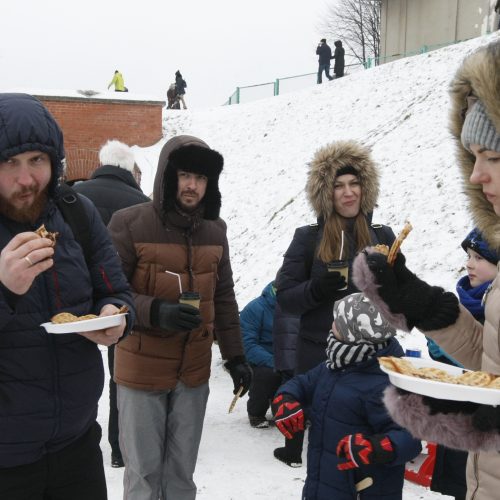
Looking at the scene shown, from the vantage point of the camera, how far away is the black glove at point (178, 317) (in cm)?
308

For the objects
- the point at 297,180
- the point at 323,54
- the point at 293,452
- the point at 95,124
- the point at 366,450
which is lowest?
the point at 293,452

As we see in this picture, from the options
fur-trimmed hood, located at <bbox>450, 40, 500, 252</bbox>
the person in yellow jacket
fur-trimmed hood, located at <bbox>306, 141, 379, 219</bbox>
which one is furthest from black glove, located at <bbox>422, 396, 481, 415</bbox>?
the person in yellow jacket

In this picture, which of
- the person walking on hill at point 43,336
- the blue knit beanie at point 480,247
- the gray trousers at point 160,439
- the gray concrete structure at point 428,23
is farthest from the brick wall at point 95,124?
the person walking on hill at point 43,336

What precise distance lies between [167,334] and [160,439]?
2.07 feet

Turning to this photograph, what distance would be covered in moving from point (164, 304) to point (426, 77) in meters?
14.7

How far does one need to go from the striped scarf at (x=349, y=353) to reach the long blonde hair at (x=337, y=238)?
85 cm

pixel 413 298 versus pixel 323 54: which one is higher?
pixel 323 54

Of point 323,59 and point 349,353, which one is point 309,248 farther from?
point 323,59

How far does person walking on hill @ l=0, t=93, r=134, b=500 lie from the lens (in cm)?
212

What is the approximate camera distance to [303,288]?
3697mm

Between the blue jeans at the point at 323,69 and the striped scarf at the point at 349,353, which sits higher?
the blue jeans at the point at 323,69

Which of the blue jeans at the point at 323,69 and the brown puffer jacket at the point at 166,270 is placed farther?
the blue jeans at the point at 323,69

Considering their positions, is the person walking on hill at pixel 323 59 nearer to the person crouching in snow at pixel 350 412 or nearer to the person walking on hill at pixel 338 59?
the person walking on hill at pixel 338 59

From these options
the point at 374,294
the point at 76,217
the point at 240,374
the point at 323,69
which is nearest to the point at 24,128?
the point at 76,217
